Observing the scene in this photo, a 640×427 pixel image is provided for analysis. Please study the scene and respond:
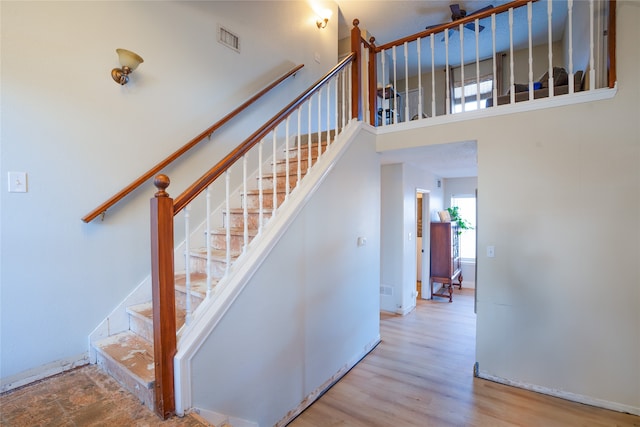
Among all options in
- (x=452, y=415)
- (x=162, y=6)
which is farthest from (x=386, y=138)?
(x=452, y=415)

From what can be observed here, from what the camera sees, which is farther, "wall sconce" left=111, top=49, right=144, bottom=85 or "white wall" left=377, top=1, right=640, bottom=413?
"white wall" left=377, top=1, right=640, bottom=413

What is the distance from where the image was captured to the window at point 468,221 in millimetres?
6547

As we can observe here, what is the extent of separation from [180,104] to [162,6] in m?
0.79

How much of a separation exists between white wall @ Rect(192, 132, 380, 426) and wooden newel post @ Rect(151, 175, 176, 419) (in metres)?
0.14

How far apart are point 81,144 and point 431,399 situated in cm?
332

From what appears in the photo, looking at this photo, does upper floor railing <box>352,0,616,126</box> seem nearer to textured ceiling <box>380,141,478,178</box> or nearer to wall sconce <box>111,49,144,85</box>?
textured ceiling <box>380,141,478,178</box>

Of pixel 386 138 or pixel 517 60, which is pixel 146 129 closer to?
pixel 386 138

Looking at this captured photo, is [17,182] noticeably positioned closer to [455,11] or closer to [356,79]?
[356,79]

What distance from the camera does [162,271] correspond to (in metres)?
1.49

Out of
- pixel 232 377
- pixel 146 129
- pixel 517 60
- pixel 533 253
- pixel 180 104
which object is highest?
pixel 517 60

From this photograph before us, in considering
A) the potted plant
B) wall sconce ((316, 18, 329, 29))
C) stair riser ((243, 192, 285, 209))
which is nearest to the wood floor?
stair riser ((243, 192, 285, 209))

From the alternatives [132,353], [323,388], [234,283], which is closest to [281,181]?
[234,283]

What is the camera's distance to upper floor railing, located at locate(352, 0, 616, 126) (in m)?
2.49

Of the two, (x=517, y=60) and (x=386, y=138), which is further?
(x=517, y=60)
